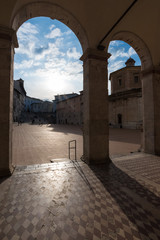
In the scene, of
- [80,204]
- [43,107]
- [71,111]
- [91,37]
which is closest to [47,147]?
[80,204]

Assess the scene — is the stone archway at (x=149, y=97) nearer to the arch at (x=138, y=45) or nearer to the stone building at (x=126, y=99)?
the arch at (x=138, y=45)

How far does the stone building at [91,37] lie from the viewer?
11.1 feet

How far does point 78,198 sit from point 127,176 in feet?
5.83

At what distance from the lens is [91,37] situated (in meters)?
4.32

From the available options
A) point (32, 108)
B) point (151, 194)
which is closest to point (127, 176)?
point (151, 194)

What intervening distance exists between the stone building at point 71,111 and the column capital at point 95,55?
100 feet

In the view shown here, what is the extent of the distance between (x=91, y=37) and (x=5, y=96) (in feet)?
12.4

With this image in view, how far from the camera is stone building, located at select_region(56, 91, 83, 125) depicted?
35766 millimetres

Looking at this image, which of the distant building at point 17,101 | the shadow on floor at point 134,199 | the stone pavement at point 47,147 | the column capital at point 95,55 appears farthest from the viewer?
the distant building at point 17,101

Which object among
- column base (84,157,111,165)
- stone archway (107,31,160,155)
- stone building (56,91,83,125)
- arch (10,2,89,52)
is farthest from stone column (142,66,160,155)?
stone building (56,91,83,125)

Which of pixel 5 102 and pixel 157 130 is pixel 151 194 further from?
pixel 5 102

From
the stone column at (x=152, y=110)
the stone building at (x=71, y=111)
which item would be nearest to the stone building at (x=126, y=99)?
the stone building at (x=71, y=111)

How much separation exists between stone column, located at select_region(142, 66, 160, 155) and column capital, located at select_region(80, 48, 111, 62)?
2.86 meters

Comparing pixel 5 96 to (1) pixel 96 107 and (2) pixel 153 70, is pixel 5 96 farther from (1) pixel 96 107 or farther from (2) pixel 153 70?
(2) pixel 153 70
